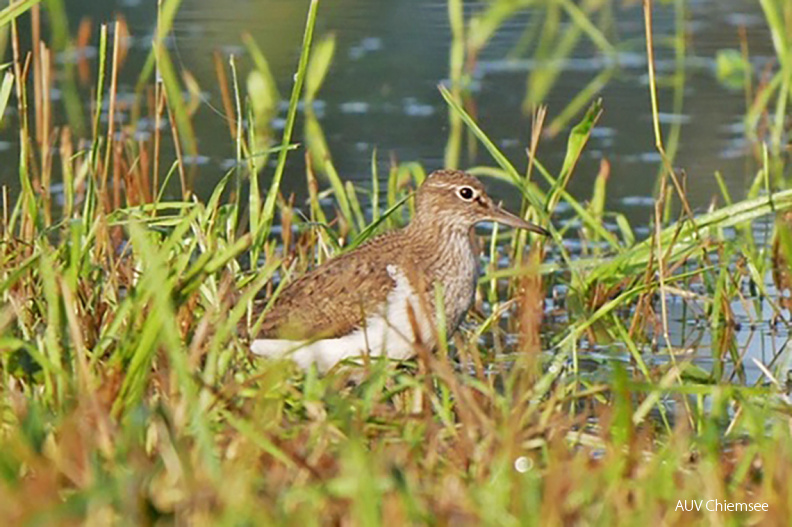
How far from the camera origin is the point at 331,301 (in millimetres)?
5926

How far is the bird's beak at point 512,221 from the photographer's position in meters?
6.32

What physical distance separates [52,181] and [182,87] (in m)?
2.14

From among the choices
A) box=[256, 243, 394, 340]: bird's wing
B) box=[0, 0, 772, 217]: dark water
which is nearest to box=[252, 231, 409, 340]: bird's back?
box=[256, 243, 394, 340]: bird's wing

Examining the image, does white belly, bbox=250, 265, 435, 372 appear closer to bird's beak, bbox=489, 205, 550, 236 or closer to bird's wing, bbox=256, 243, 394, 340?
bird's wing, bbox=256, 243, 394, 340

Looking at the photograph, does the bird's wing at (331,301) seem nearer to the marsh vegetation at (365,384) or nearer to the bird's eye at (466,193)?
the marsh vegetation at (365,384)

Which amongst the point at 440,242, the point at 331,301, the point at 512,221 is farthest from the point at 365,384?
the point at 512,221

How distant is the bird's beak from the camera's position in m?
6.32

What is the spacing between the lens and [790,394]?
18.9ft

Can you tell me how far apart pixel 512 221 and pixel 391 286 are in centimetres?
62

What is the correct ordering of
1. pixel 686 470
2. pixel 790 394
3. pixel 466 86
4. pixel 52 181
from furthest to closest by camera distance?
pixel 466 86
pixel 52 181
pixel 790 394
pixel 686 470

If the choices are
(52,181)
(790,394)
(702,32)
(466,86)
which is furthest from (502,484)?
(702,32)

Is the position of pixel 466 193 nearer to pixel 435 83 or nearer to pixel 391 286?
pixel 391 286

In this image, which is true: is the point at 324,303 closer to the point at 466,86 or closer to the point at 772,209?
the point at 772,209

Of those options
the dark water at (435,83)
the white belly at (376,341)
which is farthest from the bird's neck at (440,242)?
the dark water at (435,83)
